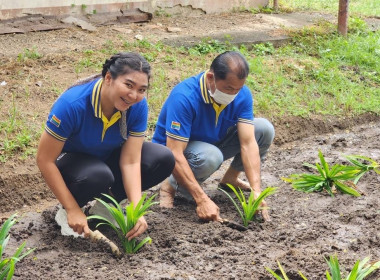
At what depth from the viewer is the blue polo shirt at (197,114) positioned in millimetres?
4637

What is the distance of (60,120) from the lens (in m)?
3.93

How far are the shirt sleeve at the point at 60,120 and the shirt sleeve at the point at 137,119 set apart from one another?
0.38 m

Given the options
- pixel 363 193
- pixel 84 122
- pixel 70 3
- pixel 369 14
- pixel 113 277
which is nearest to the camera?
pixel 113 277

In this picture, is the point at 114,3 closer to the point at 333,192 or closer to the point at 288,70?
the point at 288,70

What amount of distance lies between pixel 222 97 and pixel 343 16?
5.42 m

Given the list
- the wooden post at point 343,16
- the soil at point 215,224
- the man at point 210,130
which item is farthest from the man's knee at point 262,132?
the wooden post at point 343,16

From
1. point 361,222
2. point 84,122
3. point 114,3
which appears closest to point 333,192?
point 361,222

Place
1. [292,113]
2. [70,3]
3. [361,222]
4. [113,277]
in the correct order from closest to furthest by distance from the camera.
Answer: [113,277]
[361,222]
[292,113]
[70,3]

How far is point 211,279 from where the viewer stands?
3.82m

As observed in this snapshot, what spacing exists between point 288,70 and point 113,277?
15.8ft

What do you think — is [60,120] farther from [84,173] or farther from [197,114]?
[197,114]

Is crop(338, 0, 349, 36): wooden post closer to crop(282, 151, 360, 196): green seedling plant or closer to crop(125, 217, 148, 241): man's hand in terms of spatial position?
crop(282, 151, 360, 196): green seedling plant

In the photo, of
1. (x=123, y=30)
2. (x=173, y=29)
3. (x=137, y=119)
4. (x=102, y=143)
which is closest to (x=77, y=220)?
(x=102, y=143)

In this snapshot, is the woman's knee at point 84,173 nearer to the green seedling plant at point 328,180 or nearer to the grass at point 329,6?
the green seedling plant at point 328,180
